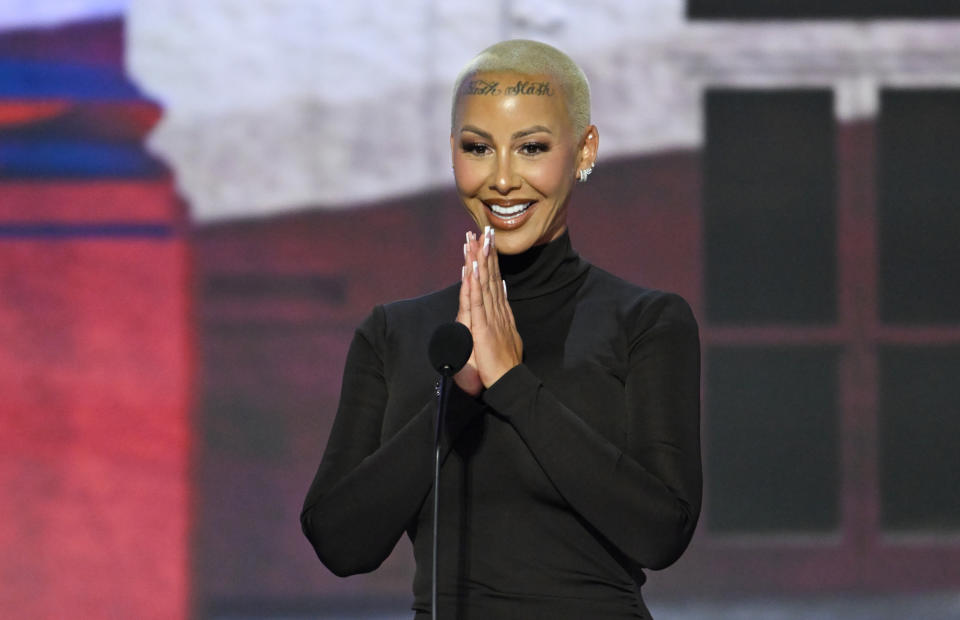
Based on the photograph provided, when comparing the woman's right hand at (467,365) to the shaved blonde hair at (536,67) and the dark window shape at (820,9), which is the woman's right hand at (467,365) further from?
the dark window shape at (820,9)

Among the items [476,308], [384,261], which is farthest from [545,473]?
[384,261]

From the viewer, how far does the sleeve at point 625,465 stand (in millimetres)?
1391

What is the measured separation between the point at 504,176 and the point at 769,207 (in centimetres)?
294

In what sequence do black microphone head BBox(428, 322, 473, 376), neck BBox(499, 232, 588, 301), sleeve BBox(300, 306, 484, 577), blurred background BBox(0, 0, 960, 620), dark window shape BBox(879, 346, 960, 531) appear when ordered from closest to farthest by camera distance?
black microphone head BBox(428, 322, 473, 376) < sleeve BBox(300, 306, 484, 577) < neck BBox(499, 232, 588, 301) < blurred background BBox(0, 0, 960, 620) < dark window shape BBox(879, 346, 960, 531)

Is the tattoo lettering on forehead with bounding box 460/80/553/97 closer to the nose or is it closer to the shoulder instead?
the nose

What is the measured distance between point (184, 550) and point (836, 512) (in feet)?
6.56

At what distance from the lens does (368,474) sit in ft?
4.82

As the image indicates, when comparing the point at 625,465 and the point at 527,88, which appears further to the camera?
the point at 527,88

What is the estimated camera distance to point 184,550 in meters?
4.18

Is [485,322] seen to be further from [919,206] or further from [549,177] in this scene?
[919,206]

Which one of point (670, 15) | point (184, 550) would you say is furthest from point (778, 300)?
point (184, 550)

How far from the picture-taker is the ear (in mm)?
1576

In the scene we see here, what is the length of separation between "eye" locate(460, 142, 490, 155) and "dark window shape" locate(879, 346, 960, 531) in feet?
10.1

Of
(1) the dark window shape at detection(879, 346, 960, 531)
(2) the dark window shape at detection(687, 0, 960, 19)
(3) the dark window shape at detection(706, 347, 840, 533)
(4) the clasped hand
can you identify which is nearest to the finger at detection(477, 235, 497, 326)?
(4) the clasped hand
